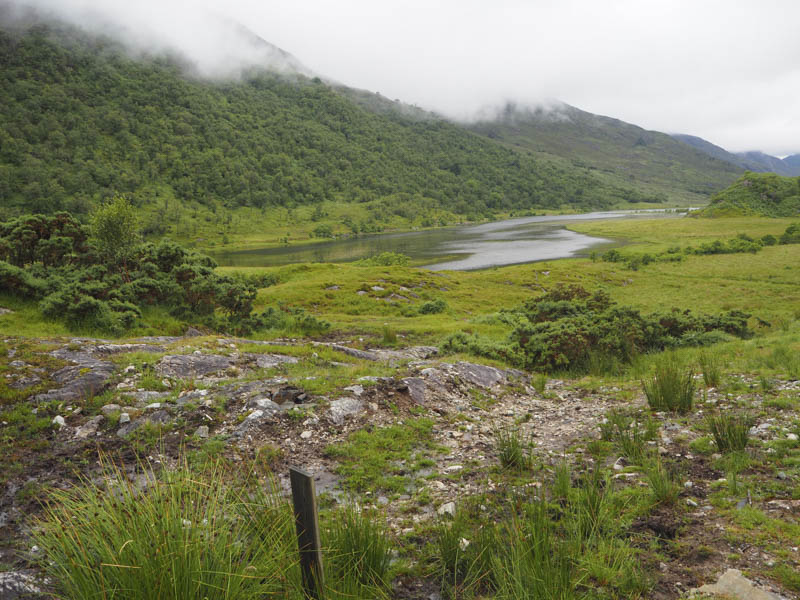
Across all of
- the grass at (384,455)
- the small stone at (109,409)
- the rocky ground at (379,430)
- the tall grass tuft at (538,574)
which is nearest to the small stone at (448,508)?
the rocky ground at (379,430)

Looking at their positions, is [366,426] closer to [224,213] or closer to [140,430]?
[140,430]

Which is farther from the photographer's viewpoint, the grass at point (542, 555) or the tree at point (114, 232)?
the tree at point (114, 232)

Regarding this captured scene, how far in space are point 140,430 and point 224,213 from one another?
647 ft

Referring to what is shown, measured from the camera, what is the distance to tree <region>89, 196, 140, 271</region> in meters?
20.5

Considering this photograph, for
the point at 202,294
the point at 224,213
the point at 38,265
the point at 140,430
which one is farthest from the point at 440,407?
the point at 224,213

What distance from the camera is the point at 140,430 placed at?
7906mm

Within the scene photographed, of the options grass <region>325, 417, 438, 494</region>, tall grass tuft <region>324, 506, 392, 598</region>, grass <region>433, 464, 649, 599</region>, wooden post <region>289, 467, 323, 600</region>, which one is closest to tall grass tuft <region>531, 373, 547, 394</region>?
grass <region>325, 417, 438, 494</region>

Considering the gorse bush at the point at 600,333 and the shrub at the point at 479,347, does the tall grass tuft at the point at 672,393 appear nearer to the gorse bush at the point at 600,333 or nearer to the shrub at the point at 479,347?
the gorse bush at the point at 600,333

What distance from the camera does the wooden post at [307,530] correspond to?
3.16 m

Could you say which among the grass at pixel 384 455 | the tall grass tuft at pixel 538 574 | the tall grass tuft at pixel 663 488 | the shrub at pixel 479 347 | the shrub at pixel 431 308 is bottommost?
the shrub at pixel 431 308

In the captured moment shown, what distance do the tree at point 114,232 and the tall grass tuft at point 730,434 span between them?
78.9ft

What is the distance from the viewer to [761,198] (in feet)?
412

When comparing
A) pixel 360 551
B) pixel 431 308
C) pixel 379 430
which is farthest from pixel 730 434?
pixel 431 308

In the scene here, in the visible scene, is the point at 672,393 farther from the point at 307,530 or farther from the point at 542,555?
the point at 307,530
